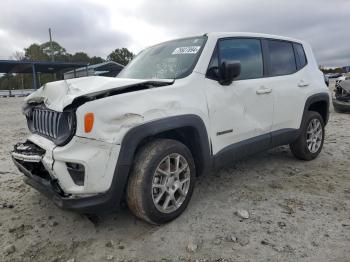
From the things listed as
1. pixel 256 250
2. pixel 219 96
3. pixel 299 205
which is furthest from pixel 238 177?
pixel 256 250

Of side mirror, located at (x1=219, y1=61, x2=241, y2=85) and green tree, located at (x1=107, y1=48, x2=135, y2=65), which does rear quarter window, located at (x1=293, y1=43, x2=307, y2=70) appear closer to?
side mirror, located at (x1=219, y1=61, x2=241, y2=85)

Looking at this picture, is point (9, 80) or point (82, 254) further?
point (9, 80)

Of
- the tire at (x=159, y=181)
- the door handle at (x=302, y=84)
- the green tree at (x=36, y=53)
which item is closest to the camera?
the tire at (x=159, y=181)

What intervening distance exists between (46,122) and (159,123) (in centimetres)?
111

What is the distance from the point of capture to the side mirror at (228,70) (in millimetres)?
3211

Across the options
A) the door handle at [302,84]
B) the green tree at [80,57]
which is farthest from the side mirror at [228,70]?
the green tree at [80,57]

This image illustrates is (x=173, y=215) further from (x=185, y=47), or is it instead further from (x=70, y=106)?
(x=185, y=47)

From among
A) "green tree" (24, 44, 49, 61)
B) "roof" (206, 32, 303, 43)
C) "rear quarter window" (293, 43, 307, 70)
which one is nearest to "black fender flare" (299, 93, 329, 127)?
"rear quarter window" (293, 43, 307, 70)

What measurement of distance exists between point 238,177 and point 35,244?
8.25 feet

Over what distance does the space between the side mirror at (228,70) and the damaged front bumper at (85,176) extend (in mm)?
1401

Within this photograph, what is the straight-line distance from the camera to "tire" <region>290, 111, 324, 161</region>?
4.66m

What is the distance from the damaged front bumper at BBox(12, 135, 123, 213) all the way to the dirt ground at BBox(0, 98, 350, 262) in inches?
15.9

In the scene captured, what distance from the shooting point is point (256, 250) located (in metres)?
2.57

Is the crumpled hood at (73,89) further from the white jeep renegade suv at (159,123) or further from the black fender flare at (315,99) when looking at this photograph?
the black fender flare at (315,99)
